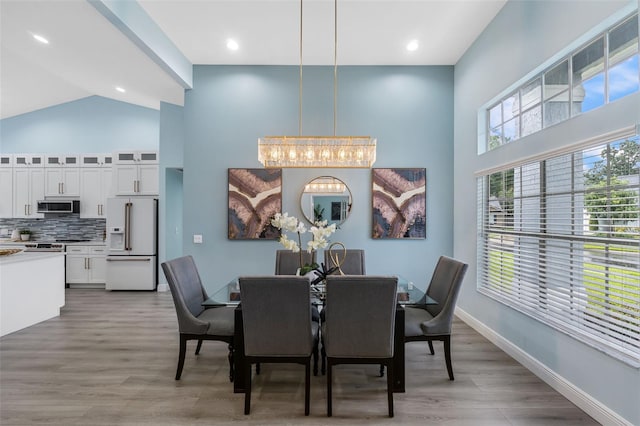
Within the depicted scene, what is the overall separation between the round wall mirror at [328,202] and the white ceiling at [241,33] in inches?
67.2

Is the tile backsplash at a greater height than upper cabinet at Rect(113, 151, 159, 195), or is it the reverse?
upper cabinet at Rect(113, 151, 159, 195)

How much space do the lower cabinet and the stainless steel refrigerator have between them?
409mm

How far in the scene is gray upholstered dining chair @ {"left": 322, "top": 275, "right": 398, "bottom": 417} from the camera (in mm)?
1973

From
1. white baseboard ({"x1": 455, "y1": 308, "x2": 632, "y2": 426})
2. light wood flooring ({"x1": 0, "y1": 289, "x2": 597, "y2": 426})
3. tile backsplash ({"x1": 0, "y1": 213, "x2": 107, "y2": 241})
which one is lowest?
light wood flooring ({"x1": 0, "y1": 289, "x2": 597, "y2": 426})

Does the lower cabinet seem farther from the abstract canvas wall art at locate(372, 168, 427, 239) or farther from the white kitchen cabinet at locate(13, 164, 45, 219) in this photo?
the abstract canvas wall art at locate(372, 168, 427, 239)

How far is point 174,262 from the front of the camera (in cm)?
265

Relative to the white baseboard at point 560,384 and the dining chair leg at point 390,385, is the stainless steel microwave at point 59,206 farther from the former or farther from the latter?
the white baseboard at point 560,384

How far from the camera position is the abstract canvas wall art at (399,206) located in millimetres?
4465

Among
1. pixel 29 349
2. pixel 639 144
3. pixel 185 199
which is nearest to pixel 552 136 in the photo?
pixel 639 144

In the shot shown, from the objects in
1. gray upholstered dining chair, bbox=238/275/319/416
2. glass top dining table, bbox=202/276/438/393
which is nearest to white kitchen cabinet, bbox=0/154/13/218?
glass top dining table, bbox=202/276/438/393

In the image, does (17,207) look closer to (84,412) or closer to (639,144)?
(84,412)

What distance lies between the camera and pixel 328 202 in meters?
4.49

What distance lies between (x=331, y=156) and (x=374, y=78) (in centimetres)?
220

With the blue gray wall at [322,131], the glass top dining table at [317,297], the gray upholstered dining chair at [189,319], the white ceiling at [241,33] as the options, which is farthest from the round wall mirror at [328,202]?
the gray upholstered dining chair at [189,319]
